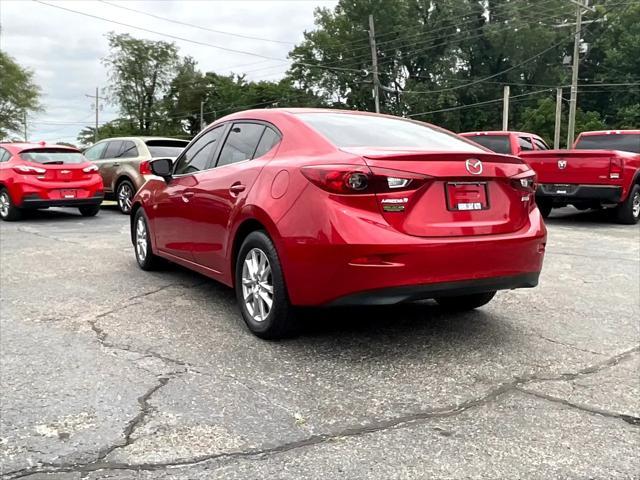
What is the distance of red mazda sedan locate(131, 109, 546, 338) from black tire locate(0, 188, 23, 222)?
810 centimetres

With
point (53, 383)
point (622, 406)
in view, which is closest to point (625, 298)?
point (622, 406)

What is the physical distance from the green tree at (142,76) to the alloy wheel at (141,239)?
72.4 meters

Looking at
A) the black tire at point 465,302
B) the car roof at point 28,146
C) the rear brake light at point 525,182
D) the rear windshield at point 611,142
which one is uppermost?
the rear windshield at point 611,142

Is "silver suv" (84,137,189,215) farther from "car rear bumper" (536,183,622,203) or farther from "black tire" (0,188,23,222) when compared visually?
"car rear bumper" (536,183,622,203)

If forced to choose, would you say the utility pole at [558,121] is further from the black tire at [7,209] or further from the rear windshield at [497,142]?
the black tire at [7,209]

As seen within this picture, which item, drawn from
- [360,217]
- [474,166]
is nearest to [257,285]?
[360,217]

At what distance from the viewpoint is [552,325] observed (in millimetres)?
4602

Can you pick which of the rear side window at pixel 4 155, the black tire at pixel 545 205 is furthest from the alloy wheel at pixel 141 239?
the black tire at pixel 545 205

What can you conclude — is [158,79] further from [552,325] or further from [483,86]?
[552,325]

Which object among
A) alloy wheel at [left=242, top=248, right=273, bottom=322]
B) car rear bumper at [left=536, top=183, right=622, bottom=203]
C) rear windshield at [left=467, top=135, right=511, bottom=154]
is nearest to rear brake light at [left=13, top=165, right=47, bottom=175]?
alloy wheel at [left=242, top=248, right=273, bottom=322]

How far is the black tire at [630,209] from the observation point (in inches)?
438

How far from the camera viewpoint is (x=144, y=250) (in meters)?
6.52

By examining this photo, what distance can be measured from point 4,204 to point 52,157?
4.06 feet

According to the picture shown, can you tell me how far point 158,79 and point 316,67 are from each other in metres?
23.4
